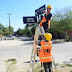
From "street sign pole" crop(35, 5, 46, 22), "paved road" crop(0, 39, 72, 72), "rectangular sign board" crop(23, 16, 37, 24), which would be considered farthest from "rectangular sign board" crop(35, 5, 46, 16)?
"paved road" crop(0, 39, 72, 72)

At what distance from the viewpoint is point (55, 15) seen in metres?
24.3

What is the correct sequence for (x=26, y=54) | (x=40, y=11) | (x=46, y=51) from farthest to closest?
(x=26, y=54) < (x=40, y=11) < (x=46, y=51)

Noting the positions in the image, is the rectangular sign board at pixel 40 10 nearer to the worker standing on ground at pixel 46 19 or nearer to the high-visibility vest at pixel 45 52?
the worker standing on ground at pixel 46 19

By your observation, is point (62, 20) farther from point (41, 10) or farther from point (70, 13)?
point (41, 10)

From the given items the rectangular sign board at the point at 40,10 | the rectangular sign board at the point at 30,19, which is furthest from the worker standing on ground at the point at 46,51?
the rectangular sign board at the point at 40,10

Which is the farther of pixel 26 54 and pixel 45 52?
pixel 26 54

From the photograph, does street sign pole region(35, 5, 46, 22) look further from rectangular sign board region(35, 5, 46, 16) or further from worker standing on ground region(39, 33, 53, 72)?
worker standing on ground region(39, 33, 53, 72)

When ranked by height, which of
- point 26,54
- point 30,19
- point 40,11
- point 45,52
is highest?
point 40,11

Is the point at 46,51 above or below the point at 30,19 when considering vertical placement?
below

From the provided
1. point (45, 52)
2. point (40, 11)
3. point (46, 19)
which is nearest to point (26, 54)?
point (45, 52)

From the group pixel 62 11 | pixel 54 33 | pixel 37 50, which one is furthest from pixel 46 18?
pixel 54 33

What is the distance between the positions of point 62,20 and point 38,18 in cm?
1960

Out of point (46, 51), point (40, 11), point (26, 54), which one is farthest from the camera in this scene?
point (26, 54)

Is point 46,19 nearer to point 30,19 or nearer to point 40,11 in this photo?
point 40,11
